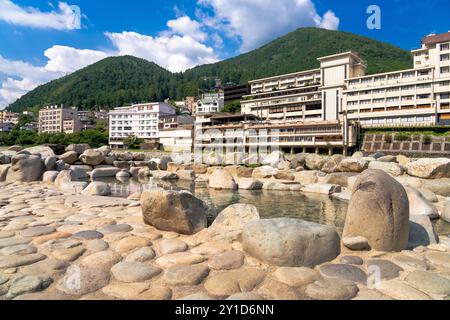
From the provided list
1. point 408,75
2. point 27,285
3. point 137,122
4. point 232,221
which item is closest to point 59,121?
point 137,122

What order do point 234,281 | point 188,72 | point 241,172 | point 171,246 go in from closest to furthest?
point 234,281, point 171,246, point 241,172, point 188,72

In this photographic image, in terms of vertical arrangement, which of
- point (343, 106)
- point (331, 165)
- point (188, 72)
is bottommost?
point (331, 165)

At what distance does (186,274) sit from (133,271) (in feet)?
1.99

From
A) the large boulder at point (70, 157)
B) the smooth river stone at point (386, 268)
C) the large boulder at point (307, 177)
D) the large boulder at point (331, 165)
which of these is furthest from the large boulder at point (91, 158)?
the smooth river stone at point (386, 268)

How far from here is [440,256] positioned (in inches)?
152

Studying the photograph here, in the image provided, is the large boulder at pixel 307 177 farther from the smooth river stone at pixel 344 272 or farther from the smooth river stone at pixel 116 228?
the smooth river stone at pixel 344 272

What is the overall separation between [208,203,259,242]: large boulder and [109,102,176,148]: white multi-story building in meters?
75.2

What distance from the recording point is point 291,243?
10.9ft

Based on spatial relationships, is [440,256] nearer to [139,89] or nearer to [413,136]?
[413,136]

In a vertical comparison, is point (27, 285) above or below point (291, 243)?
below

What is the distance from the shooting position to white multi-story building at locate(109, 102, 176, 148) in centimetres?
7862

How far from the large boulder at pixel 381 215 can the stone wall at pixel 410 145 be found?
41773mm

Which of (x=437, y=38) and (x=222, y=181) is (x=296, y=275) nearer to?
(x=222, y=181)

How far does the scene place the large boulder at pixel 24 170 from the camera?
11031mm
